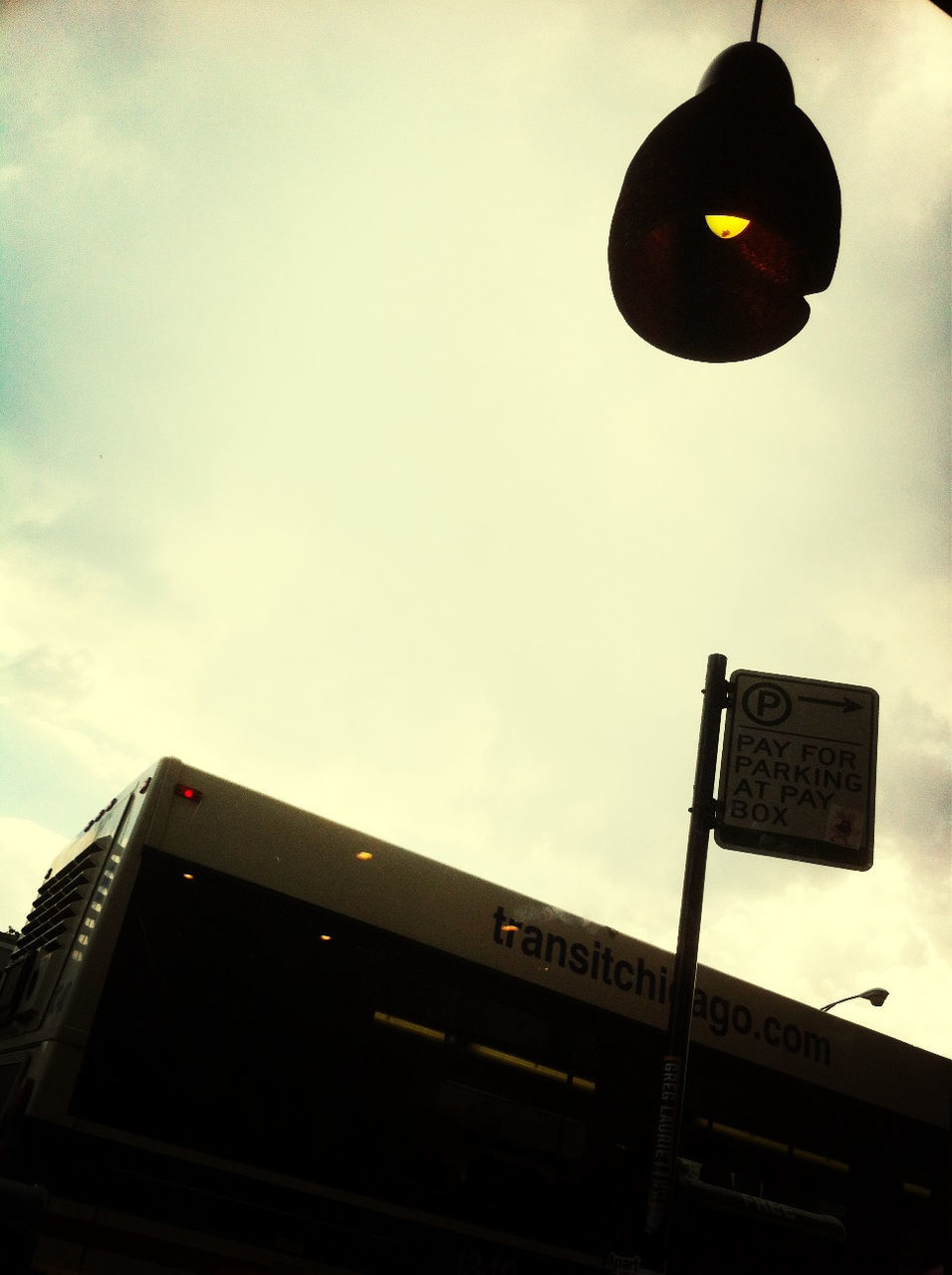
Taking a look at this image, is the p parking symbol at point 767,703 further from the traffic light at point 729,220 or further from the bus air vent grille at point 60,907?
the bus air vent grille at point 60,907

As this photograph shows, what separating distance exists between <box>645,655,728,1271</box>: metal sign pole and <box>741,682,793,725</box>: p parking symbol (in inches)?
4.2

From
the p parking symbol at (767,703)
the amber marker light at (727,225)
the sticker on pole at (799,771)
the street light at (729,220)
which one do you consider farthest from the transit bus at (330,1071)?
the amber marker light at (727,225)

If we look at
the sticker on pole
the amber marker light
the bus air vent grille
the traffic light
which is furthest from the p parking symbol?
the bus air vent grille

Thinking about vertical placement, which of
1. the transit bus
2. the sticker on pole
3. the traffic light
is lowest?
the transit bus

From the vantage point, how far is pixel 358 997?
5.16 meters

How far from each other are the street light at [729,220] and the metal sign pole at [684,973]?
192 cm

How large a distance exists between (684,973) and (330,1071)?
2.26 m

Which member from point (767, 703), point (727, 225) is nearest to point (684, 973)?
point (767, 703)

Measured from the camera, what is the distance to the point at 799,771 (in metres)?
3.95

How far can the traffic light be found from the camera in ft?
7.15

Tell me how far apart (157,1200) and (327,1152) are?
0.82 metres

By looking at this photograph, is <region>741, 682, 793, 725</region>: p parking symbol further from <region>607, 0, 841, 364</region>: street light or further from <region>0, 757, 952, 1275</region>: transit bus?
<region>607, 0, 841, 364</region>: street light

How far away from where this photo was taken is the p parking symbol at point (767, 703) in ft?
13.4

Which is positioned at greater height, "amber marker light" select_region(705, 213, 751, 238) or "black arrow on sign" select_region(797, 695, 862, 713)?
"amber marker light" select_region(705, 213, 751, 238)
